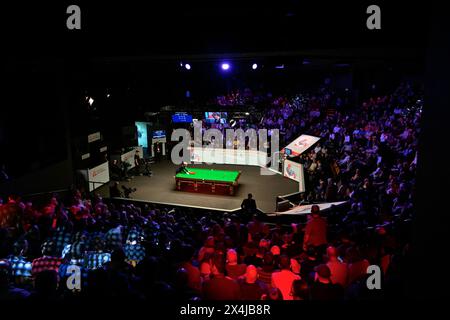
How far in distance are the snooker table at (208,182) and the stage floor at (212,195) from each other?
23 cm

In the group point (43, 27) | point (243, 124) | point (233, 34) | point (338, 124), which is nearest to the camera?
point (233, 34)

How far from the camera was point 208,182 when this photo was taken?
14.0 meters

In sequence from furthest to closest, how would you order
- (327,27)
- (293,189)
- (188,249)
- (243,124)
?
(243,124)
(293,189)
(327,27)
(188,249)

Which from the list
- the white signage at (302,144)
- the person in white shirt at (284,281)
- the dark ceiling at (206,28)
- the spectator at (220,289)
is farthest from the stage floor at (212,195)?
the spectator at (220,289)

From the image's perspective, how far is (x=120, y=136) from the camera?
61.6 feet

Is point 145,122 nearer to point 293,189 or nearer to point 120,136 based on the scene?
point 120,136

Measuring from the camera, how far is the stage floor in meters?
13.0

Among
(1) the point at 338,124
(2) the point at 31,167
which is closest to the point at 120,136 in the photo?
(2) the point at 31,167

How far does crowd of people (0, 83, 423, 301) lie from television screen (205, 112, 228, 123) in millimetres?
10614

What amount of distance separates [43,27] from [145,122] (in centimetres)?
1282

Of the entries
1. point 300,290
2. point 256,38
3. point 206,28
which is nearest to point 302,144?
point 256,38

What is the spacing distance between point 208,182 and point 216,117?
7.43 meters

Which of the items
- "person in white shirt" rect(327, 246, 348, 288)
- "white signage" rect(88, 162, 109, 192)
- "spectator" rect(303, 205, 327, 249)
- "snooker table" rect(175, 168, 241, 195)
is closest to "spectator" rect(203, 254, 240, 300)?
"person in white shirt" rect(327, 246, 348, 288)

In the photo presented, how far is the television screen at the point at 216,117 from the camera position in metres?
20.5
